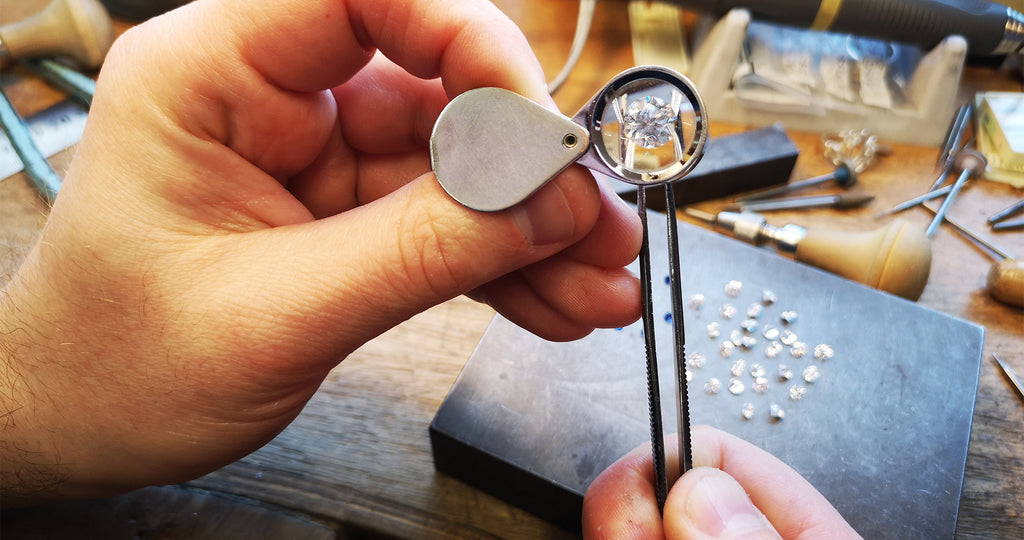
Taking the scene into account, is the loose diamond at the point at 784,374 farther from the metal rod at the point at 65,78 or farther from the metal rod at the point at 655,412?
the metal rod at the point at 65,78

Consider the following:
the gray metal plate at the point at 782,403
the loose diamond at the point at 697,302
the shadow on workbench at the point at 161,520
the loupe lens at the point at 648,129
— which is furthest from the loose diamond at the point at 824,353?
the shadow on workbench at the point at 161,520

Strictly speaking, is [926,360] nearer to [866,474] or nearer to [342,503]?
[866,474]

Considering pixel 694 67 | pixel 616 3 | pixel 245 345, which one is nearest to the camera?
pixel 245 345

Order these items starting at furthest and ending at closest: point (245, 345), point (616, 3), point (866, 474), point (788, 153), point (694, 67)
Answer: point (616, 3) → point (694, 67) → point (788, 153) → point (866, 474) → point (245, 345)

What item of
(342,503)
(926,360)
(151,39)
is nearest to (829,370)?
(926,360)

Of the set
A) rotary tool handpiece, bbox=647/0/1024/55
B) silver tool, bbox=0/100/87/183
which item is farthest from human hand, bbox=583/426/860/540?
silver tool, bbox=0/100/87/183

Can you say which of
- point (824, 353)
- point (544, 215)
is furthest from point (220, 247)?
point (824, 353)

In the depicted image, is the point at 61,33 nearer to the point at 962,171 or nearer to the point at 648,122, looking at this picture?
the point at 648,122

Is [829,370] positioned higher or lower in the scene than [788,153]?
lower
